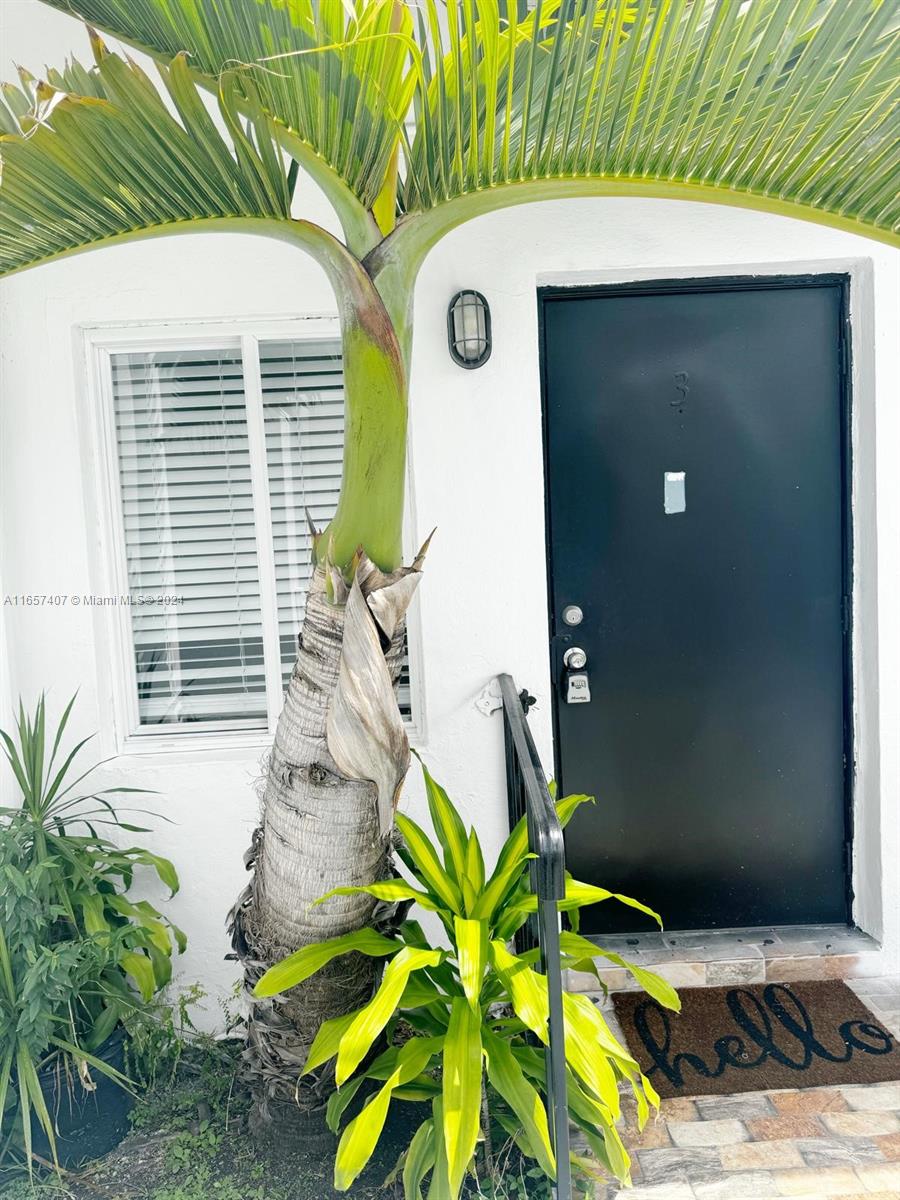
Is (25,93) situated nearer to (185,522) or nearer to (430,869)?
(185,522)

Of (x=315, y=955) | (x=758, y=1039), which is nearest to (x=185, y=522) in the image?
(x=315, y=955)

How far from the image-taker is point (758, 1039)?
249 cm

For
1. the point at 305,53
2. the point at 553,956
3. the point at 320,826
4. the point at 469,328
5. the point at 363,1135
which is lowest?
the point at 363,1135

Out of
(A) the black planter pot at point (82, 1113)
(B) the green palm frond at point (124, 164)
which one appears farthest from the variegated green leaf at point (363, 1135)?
(B) the green palm frond at point (124, 164)

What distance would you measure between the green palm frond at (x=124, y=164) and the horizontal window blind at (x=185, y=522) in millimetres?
968

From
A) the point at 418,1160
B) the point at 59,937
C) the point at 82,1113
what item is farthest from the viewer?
the point at 59,937

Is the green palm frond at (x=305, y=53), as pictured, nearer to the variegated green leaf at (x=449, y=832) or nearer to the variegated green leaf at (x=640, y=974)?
the variegated green leaf at (x=449, y=832)

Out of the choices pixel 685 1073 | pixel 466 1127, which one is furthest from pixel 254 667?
pixel 685 1073

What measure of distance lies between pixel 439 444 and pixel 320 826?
4.16ft

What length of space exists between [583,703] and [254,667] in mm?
1100

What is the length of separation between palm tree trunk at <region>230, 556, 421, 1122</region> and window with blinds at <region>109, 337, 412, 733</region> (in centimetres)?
88

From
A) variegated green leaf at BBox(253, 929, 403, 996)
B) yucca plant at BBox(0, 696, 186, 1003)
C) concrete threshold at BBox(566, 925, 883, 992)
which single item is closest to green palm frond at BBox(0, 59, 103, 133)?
yucca plant at BBox(0, 696, 186, 1003)

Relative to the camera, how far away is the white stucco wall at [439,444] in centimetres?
260

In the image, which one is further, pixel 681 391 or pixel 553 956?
pixel 681 391
